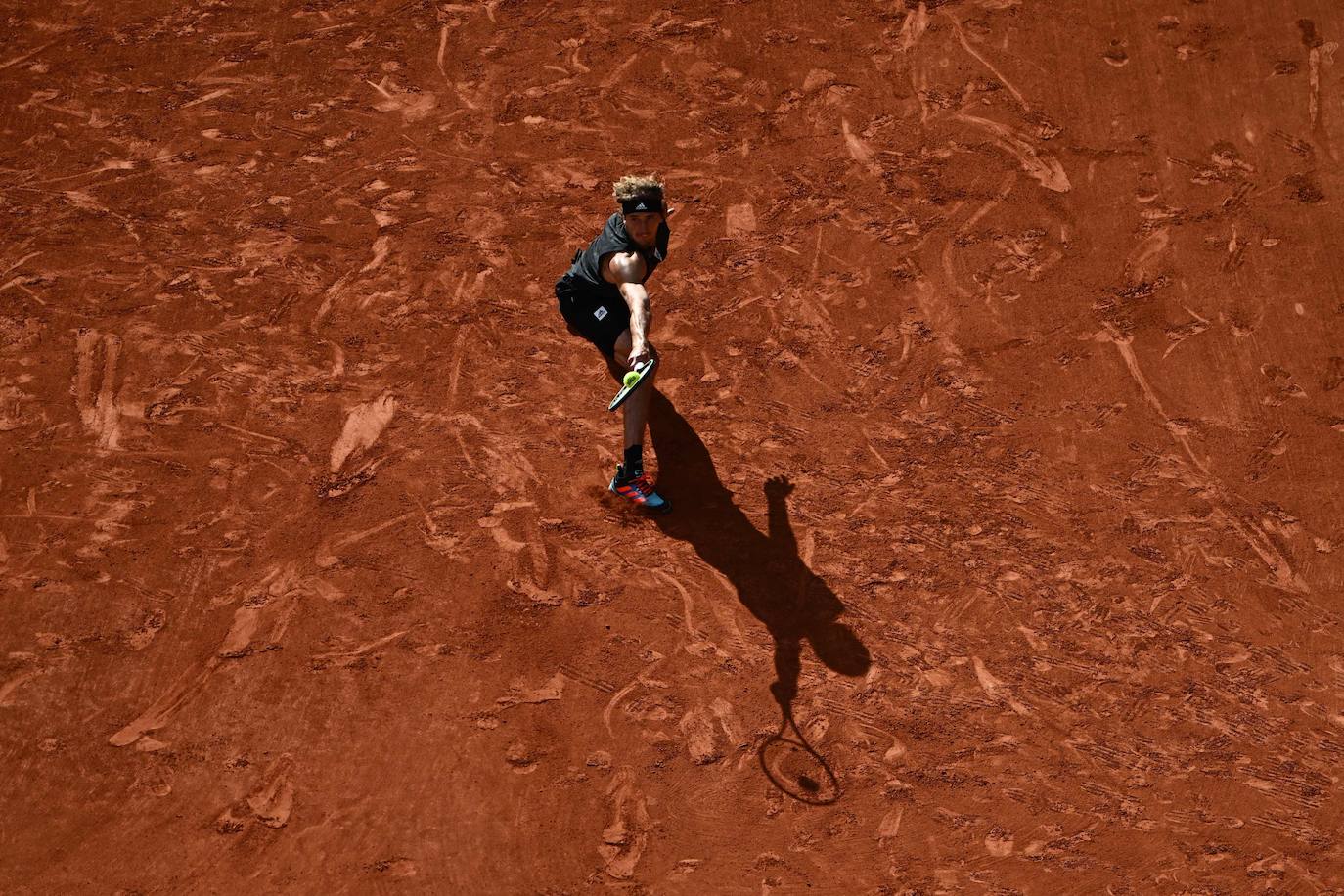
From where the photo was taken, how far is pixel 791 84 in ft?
25.4

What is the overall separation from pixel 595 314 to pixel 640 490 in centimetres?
108

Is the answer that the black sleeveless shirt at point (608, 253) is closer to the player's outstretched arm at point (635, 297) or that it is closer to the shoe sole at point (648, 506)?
the player's outstretched arm at point (635, 297)

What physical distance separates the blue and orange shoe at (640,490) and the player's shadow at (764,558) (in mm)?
113

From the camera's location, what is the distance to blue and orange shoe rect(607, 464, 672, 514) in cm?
612

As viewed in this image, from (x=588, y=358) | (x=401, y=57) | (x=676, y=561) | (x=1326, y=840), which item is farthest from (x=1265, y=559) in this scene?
(x=401, y=57)

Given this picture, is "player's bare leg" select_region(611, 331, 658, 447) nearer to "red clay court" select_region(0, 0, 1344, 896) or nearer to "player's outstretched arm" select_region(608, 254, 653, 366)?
"player's outstretched arm" select_region(608, 254, 653, 366)

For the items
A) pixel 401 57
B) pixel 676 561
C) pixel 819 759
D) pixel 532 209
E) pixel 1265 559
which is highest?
pixel 401 57

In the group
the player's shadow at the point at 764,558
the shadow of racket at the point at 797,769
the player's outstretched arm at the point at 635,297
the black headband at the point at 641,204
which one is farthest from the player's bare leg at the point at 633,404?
the shadow of racket at the point at 797,769

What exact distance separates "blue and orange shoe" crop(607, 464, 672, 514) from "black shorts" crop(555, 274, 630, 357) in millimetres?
744

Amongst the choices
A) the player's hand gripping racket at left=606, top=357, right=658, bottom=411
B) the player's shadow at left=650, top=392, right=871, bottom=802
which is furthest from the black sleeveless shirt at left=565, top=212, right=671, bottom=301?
the player's shadow at left=650, top=392, right=871, bottom=802

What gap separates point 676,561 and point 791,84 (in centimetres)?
390

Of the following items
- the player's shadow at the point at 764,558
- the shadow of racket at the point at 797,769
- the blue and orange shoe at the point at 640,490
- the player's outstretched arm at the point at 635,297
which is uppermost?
the player's outstretched arm at the point at 635,297

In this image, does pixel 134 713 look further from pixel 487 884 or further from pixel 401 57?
pixel 401 57

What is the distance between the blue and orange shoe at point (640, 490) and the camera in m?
6.12
